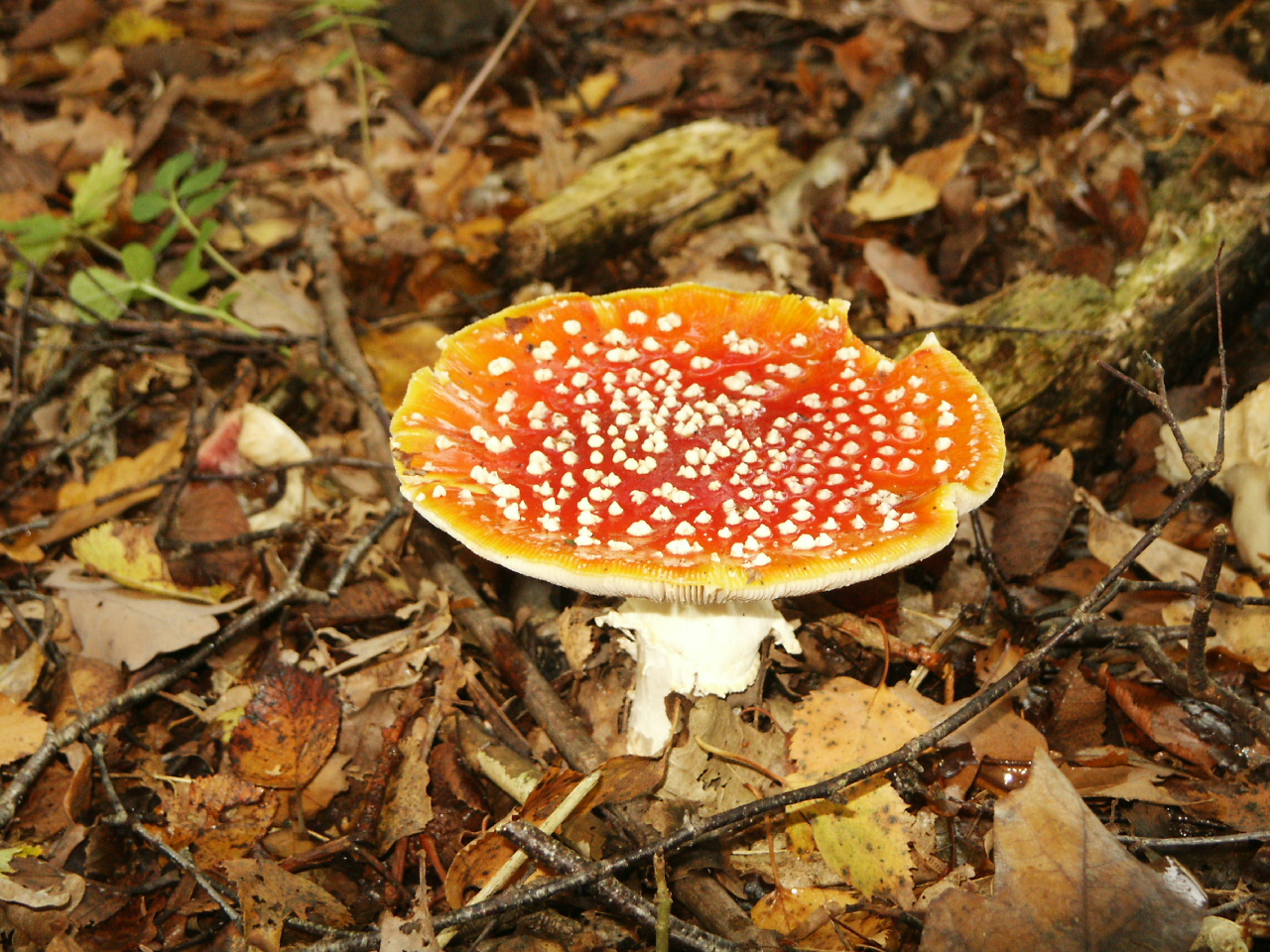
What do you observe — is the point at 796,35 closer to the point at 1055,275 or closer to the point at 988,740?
the point at 1055,275

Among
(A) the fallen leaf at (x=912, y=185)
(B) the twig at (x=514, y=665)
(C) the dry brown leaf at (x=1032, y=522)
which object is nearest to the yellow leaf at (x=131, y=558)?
(B) the twig at (x=514, y=665)

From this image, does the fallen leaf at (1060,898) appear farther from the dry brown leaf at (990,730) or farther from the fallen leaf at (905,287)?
the fallen leaf at (905,287)

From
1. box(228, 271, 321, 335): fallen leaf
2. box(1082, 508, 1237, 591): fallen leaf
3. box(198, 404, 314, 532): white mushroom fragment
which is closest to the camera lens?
box(1082, 508, 1237, 591): fallen leaf

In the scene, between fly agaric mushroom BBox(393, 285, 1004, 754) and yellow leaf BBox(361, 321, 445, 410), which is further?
yellow leaf BBox(361, 321, 445, 410)

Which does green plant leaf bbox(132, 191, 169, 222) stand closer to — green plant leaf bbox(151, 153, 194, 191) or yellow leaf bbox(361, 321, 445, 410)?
green plant leaf bbox(151, 153, 194, 191)

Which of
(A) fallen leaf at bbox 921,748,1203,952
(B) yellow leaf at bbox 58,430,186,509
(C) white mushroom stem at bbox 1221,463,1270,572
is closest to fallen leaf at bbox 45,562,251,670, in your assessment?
(B) yellow leaf at bbox 58,430,186,509

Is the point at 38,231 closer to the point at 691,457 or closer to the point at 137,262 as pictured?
the point at 137,262

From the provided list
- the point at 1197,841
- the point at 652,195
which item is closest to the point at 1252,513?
the point at 1197,841
